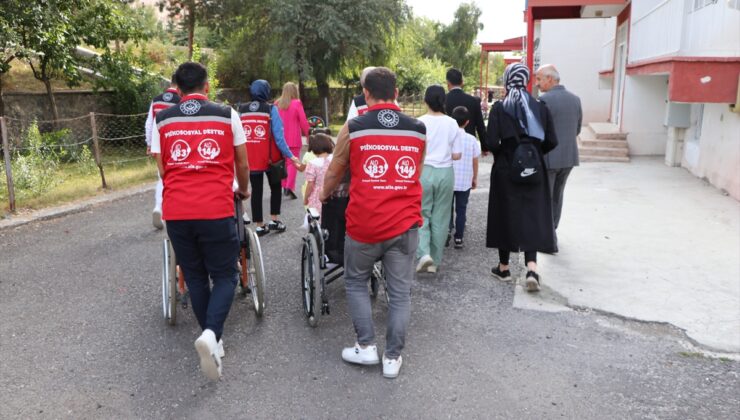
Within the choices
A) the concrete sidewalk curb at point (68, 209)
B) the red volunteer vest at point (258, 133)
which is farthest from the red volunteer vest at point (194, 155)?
the concrete sidewalk curb at point (68, 209)

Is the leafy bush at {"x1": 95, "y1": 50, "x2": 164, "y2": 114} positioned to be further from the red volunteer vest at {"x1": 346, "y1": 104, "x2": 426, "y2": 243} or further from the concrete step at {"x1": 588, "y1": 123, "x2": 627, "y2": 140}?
the red volunteer vest at {"x1": 346, "y1": 104, "x2": 426, "y2": 243}

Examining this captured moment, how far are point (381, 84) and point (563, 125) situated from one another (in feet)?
9.52

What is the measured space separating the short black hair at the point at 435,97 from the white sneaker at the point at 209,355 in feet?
9.53

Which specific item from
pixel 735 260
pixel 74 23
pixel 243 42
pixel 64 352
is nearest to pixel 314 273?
pixel 64 352

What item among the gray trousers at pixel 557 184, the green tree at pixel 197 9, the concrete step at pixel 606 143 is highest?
the green tree at pixel 197 9

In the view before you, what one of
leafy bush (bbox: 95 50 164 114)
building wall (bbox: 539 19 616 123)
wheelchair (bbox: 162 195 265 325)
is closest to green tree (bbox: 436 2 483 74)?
building wall (bbox: 539 19 616 123)

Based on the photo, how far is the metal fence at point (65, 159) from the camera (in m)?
9.10

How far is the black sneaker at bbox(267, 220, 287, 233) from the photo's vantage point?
289 inches

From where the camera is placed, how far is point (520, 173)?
497 centimetres

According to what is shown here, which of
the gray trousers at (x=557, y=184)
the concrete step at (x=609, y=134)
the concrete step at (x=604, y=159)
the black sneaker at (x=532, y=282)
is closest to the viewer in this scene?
the black sneaker at (x=532, y=282)

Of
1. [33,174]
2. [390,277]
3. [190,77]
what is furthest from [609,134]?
[190,77]

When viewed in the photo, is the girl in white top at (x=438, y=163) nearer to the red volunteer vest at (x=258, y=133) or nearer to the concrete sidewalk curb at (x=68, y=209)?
the red volunteer vest at (x=258, y=133)

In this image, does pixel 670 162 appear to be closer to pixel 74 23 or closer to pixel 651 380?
pixel 651 380

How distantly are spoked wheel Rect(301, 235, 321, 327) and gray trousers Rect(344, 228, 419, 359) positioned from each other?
532 millimetres
